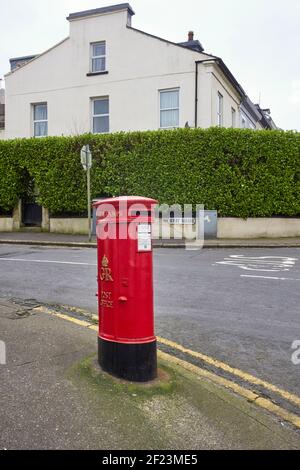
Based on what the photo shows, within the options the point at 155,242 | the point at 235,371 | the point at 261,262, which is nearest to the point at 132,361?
the point at 235,371

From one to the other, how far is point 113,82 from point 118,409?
2095cm

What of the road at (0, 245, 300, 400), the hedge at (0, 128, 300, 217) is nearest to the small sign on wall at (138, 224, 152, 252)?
the road at (0, 245, 300, 400)

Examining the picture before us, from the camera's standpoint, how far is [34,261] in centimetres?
1183

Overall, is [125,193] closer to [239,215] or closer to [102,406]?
[239,215]

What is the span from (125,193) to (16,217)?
5.62 m

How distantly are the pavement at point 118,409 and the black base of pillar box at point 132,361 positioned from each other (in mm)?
95

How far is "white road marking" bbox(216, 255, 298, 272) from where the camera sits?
10783 mm

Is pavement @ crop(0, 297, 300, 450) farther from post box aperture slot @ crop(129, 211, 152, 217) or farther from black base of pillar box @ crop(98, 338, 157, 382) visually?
post box aperture slot @ crop(129, 211, 152, 217)

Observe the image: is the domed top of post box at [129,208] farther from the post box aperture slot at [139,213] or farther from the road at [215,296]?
the road at [215,296]

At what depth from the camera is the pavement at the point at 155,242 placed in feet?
53.2

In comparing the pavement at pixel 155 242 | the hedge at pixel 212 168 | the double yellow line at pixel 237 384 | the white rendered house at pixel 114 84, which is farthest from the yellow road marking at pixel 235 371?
the white rendered house at pixel 114 84

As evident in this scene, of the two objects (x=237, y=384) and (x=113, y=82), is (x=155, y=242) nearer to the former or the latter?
(x=113, y=82)

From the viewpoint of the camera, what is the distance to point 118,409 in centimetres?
356
